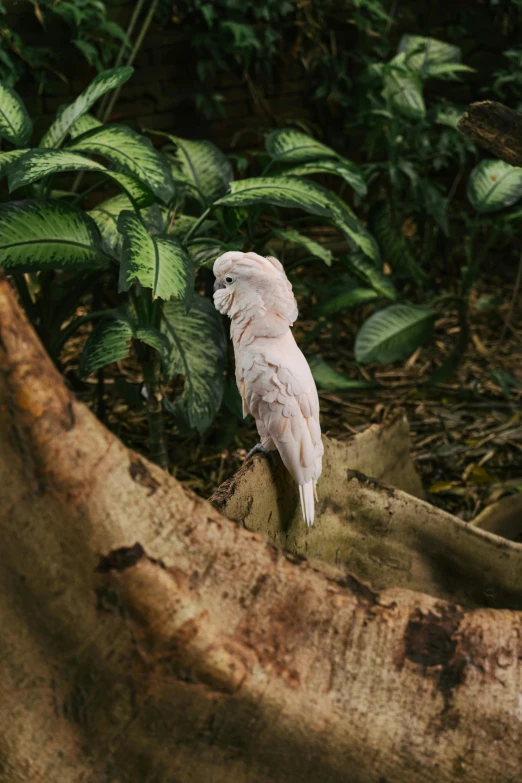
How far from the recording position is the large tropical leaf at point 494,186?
2.84 meters

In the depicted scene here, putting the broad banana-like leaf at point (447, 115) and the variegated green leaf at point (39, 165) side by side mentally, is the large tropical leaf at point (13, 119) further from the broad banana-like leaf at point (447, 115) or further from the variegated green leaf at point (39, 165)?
the broad banana-like leaf at point (447, 115)

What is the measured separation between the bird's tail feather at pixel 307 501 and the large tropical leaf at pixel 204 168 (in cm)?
115

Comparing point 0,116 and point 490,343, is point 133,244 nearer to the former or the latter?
point 0,116

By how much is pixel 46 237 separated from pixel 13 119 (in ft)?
1.07

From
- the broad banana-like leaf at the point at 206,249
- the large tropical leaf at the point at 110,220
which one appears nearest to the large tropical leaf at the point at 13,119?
the large tropical leaf at the point at 110,220

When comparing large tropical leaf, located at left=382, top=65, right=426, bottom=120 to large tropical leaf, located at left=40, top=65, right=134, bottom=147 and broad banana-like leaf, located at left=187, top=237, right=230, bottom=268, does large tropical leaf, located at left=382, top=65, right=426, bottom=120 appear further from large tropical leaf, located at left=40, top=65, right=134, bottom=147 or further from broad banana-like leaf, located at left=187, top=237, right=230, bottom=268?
large tropical leaf, located at left=40, top=65, right=134, bottom=147

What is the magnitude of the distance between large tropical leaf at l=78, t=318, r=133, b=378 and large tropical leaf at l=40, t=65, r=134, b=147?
19.4 inches

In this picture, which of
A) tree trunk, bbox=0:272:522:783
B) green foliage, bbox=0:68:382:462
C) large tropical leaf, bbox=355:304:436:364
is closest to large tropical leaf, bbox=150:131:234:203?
green foliage, bbox=0:68:382:462

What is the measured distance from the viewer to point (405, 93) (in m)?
3.03

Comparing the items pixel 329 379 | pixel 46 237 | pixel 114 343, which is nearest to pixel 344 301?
pixel 329 379

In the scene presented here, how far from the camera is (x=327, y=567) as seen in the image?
1.04 meters

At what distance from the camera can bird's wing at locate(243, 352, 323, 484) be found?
1.38 m

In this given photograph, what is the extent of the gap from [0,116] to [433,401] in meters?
1.85

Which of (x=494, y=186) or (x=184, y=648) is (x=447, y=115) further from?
(x=184, y=648)
